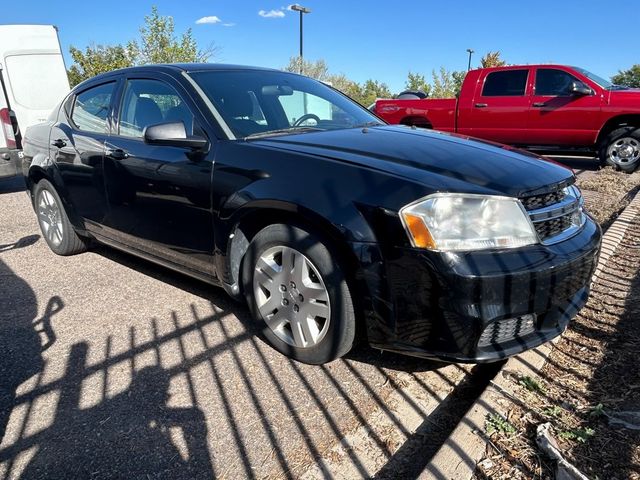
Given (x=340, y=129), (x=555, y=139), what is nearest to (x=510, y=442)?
(x=340, y=129)

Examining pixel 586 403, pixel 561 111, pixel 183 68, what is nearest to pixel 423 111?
pixel 561 111

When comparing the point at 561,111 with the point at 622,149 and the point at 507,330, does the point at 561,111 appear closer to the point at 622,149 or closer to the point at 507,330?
the point at 622,149

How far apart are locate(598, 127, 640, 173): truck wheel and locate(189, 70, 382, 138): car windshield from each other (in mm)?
6827

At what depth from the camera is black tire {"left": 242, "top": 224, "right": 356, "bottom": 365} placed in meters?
2.43

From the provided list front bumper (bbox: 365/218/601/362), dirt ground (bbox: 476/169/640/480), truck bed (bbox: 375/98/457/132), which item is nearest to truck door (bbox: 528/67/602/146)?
truck bed (bbox: 375/98/457/132)

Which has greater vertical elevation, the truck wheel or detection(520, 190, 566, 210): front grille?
detection(520, 190, 566, 210): front grille

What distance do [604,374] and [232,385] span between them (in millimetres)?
1973

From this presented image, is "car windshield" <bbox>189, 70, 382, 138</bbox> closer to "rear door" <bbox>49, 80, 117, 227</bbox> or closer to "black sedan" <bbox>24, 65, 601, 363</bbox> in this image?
"black sedan" <bbox>24, 65, 601, 363</bbox>

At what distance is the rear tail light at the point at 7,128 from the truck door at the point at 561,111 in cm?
933

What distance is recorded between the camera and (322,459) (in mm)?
2035

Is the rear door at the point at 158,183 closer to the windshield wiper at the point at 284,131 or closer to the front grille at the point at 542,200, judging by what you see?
Answer: the windshield wiper at the point at 284,131

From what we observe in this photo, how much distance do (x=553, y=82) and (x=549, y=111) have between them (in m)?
0.57

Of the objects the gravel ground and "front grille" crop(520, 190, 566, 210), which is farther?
"front grille" crop(520, 190, 566, 210)

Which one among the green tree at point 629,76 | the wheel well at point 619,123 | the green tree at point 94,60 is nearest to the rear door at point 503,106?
the wheel well at point 619,123
